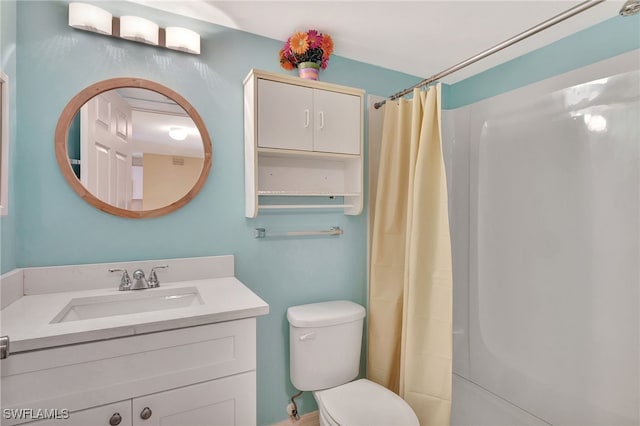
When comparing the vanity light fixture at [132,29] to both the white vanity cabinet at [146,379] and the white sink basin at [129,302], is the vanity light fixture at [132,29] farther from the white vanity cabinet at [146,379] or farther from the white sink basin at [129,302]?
the white vanity cabinet at [146,379]

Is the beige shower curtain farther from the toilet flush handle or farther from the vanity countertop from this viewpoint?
the vanity countertop

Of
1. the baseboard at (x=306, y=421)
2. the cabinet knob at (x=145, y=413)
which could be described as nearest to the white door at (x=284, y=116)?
the cabinet knob at (x=145, y=413)

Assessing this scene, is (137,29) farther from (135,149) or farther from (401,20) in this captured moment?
(401,20)

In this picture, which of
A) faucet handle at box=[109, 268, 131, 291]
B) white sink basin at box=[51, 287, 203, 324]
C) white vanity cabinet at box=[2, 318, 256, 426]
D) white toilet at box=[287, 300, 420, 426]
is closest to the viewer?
white vanity cabinet at box=[2, 318, 256, 426]

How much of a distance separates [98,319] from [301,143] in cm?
118

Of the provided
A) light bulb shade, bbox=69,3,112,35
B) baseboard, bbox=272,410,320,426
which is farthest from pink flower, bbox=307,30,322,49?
baseboard, bbox=272,410,320,426

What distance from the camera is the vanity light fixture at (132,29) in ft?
4.50

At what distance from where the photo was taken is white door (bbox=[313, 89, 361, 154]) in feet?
5.82

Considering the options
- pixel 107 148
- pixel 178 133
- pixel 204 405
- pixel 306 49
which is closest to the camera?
pixel 204 405

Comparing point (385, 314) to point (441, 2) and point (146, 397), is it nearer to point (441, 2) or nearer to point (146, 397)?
point (146, 397)

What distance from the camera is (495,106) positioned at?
1.96m

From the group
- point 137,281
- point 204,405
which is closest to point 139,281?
point 137,281

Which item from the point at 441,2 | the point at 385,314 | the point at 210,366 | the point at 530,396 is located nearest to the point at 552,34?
the point at 441,2

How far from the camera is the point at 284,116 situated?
1689mm
